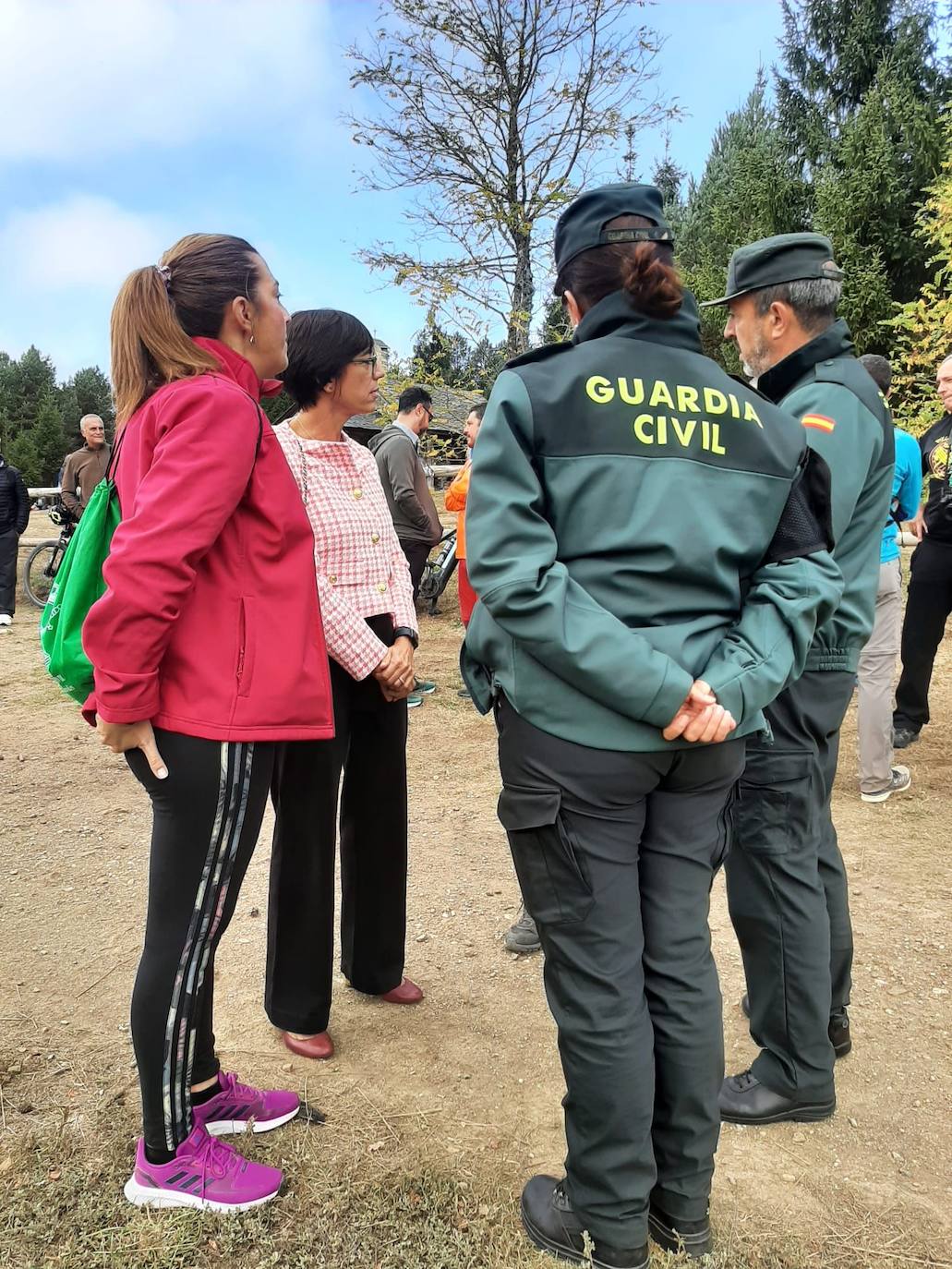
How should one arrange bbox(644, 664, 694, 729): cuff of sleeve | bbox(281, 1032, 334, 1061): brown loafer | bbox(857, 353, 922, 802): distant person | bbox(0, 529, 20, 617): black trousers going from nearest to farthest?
bbox(644, 664, 694, 729): cuff of sleeve < bbox(281, 1032, 334, 1061): brown loafer < bbox(857, 353, 922, 802): distant person < bbox(0, 529, 20, 617): black trousers

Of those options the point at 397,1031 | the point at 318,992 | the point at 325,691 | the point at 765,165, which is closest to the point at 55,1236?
the point at 318,992

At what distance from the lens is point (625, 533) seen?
5.51 feet

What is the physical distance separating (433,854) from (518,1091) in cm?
170

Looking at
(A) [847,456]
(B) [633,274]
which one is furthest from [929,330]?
(B) [633,274]

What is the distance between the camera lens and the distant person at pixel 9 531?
1002 cm

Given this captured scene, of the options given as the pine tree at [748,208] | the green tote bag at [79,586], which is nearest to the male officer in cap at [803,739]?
the green tote bag at [79,586]


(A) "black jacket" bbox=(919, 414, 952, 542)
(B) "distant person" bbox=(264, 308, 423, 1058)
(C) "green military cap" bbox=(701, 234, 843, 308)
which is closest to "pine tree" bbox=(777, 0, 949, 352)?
(A) "black jacket" bbox=(919, 414, 952, 542)

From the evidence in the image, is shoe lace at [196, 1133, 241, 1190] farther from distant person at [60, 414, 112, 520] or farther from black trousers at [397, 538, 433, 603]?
distant person at [60, 414, 112, 520]

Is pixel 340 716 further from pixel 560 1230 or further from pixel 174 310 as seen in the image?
pixel 560 1230

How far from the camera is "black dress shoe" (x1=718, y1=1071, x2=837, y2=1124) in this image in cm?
235

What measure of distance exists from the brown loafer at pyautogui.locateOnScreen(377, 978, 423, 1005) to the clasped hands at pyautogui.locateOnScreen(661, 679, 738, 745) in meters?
1.68

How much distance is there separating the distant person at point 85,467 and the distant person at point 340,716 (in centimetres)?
795

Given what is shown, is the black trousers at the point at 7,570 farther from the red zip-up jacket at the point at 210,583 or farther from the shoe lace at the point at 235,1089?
the red zip-up jacket at the point at 210,583

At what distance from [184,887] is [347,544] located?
42.3 inches
